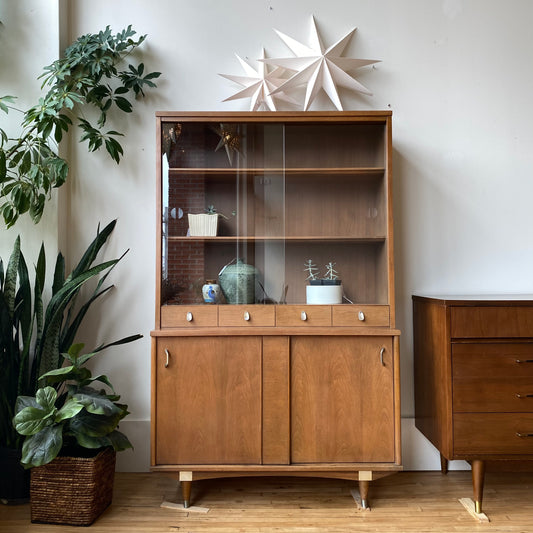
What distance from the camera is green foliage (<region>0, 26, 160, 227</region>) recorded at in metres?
2.16

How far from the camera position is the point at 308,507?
2.07m

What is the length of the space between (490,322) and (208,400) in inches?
51.3

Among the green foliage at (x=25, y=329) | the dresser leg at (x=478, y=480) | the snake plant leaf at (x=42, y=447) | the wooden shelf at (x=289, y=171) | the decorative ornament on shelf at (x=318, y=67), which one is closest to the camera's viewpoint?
the snake plant leaf at (x=42, y=447)

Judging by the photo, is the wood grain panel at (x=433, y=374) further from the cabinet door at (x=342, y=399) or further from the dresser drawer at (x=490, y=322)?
the cabinet door at (x=342, y=399)

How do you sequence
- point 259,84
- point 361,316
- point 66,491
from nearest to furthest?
point 66,491
point 361,316
point 259,84

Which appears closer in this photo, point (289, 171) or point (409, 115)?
point (289, 171)

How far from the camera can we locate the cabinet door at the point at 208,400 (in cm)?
206

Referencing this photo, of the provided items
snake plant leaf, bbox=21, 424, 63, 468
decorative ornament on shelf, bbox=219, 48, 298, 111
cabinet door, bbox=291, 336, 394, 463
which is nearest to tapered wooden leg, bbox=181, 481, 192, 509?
cabinet door, bbox=291, 336, 394, 463

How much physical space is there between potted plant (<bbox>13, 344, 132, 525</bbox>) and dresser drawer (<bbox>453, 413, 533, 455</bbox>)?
1.48m

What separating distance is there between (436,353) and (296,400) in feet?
2.26

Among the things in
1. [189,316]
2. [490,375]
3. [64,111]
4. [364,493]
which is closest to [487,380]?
[490,375]

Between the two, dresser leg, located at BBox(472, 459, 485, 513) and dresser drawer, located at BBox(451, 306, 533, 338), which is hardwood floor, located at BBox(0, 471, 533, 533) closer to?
dresser leg, located at BBox(472, 459, 485, 513)

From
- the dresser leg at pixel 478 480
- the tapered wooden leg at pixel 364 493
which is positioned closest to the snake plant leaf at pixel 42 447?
the tapered wooden leg at pixel 364 493

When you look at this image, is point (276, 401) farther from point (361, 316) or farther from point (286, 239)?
point (286, 239)
